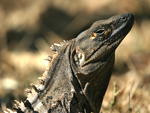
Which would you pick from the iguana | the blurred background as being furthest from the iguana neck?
the blurred background

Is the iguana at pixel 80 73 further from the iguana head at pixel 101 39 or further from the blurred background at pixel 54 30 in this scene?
the blurred background at pixel 54 30

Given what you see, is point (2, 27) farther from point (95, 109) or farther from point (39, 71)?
point (95, 109)

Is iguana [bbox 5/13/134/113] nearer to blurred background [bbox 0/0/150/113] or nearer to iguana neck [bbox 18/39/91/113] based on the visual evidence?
iguana neck [bbox 18/39/91/113]

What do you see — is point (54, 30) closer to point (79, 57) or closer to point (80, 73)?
point (79, 57)

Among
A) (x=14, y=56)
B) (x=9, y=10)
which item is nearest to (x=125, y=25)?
(x=14, y=56)

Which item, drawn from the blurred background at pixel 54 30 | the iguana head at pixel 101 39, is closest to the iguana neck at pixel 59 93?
the iguana head at pixel 101 39

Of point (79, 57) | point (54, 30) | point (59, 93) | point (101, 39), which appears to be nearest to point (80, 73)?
point (79, 57)
